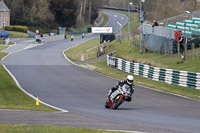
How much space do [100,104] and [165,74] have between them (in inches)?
423

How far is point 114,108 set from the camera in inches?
661

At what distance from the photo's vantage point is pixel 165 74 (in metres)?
28.5

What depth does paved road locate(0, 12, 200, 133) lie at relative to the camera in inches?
504

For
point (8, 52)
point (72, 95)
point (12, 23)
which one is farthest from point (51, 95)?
point (12, 23)

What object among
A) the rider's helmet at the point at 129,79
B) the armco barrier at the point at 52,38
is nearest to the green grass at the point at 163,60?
the rider's helmet at the point at 129,79

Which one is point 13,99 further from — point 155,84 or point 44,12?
point 44,12

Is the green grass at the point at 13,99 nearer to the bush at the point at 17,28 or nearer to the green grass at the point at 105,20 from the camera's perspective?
the bush at the point at 17,28

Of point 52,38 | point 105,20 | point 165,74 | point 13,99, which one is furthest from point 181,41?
point 105,20

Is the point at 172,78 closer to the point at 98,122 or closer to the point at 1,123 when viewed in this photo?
the point at 98,122

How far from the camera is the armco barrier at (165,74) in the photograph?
25.5 meters

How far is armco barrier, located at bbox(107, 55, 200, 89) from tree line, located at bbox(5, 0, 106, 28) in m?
67.8

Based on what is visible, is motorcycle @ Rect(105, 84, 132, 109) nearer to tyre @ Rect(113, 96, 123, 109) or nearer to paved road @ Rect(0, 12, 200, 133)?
tyre @ Rect(113, 96, 123, 109)

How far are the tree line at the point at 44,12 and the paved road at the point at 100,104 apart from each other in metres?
68.6

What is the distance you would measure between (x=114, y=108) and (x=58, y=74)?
16.9m
